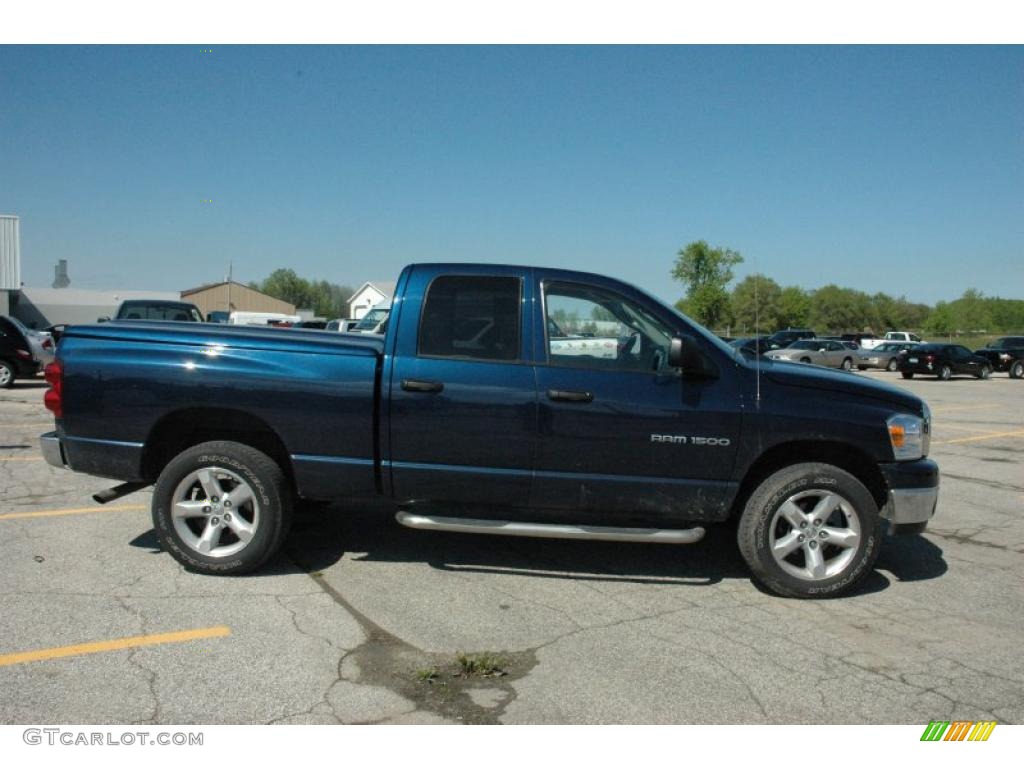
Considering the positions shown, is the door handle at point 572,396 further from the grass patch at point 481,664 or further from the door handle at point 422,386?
the grass patch at point 481,664

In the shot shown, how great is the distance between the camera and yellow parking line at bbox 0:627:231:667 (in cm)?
373

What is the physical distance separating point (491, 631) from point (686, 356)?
1.90 m

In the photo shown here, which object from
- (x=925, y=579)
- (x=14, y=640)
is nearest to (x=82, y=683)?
(x=14, y=640)

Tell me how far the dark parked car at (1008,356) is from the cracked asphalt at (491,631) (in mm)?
32309

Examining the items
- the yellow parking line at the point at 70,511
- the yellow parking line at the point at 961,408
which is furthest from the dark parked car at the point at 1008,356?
the yellow parking line at the point at 70,511

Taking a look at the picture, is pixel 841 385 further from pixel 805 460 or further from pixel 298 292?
pixel 298 292

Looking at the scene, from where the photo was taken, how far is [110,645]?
3.92 m

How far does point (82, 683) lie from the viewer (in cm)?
352

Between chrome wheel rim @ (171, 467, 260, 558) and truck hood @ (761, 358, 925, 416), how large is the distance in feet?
10.6

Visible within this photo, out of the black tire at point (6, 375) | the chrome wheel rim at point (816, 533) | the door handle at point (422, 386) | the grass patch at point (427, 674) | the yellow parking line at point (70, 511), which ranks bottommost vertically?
the grass patch at point (427, 674)

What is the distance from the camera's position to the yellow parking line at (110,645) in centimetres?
373

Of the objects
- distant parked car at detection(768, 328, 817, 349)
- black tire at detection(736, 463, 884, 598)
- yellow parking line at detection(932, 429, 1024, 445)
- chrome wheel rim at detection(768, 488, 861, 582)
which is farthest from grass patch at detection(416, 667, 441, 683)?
distant parked car at detection(768, 328, 817, 349)

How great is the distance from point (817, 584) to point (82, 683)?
3916 millimetres

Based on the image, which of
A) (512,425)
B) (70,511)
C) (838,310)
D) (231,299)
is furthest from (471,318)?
(838,310)
